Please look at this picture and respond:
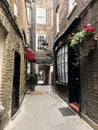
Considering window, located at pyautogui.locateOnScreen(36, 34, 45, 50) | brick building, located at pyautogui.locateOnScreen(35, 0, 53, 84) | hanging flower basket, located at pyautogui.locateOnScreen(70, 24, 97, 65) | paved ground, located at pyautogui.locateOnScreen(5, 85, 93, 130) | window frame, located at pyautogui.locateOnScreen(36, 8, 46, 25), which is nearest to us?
hanging flower basket, located at pyautogui.locateOnScreen(70, 24, 97, 65)

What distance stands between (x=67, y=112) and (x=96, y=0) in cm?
371

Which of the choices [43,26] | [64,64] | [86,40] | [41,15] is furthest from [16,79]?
[41,15]

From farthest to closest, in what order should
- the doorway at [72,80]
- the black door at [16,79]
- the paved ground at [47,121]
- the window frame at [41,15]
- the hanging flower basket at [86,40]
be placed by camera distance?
the window frame at [41,15] < the doorway at [72,80] < the black door at [16,79] < the paved ground at [47,121] < the hanging flower basket at [86,40]

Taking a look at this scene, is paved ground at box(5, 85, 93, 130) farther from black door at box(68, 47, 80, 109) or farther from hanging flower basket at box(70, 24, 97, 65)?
hanging flower basket at box(70, 24, 97, 65)

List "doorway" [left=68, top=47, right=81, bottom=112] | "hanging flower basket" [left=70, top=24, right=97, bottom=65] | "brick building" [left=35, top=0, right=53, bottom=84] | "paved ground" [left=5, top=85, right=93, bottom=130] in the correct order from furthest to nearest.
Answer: "brick building" [left=35, top=0, right=53, bottom=84] < "doorway" [left=68, top=47, right=81, bottom=112] < "paved ground" [left=5, top=85, right=93, bottom=130] < "hanging flower basket" [left=70, top=24, right=97, bottom=65]

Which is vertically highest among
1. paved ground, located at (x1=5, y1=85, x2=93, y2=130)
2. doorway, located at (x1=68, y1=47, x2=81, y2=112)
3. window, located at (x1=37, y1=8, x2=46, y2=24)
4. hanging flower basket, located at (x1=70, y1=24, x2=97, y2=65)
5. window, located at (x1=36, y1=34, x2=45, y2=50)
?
window, located at (x1=37, y1=8, x2=46, y2=24)

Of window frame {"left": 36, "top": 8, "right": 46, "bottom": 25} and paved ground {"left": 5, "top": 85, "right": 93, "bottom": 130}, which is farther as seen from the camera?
window frame {"left": 36, "top": 8, "right": 46, "bottom": 25}

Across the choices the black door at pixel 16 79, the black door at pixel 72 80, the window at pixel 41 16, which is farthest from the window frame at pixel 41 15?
the black door at pixel 16 79

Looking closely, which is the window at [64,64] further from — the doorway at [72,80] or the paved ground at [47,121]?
the paved ground at [47,121]

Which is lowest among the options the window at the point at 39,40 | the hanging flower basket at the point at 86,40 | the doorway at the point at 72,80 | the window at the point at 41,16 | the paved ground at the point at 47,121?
the paved ground at the point at 47,121

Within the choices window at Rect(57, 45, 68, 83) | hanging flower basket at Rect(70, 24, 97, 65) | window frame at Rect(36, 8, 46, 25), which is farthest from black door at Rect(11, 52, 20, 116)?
window frame at Rect(36, 8, 46, 25)

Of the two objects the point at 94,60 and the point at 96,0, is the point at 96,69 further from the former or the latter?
the point at 96,0

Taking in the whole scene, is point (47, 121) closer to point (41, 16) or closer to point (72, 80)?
point (72, 80)

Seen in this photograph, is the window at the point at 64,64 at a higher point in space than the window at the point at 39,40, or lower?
lower
